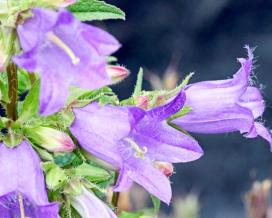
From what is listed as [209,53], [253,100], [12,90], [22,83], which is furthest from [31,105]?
[209,53]

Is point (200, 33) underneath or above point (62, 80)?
underneath

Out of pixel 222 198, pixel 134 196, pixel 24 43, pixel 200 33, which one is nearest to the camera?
pixel 24 43

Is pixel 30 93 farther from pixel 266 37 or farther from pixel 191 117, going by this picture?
pixel 266 37


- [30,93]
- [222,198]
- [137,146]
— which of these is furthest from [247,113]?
[222,198]

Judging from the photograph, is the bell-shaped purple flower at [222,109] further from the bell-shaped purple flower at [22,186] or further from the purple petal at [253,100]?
the bell-shaped purple flower at [22,186]

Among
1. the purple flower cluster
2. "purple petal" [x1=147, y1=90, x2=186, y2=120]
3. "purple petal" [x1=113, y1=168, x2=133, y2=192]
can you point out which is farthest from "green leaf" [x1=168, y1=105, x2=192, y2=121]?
"purple petal" [x1=113, y1=168, x2=133, y2=192]

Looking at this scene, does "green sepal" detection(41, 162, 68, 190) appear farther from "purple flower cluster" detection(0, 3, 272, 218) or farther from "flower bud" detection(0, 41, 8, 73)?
"flower bud" detection(0, 41, 8, 73)

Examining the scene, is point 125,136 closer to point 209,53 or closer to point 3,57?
point 3,57
